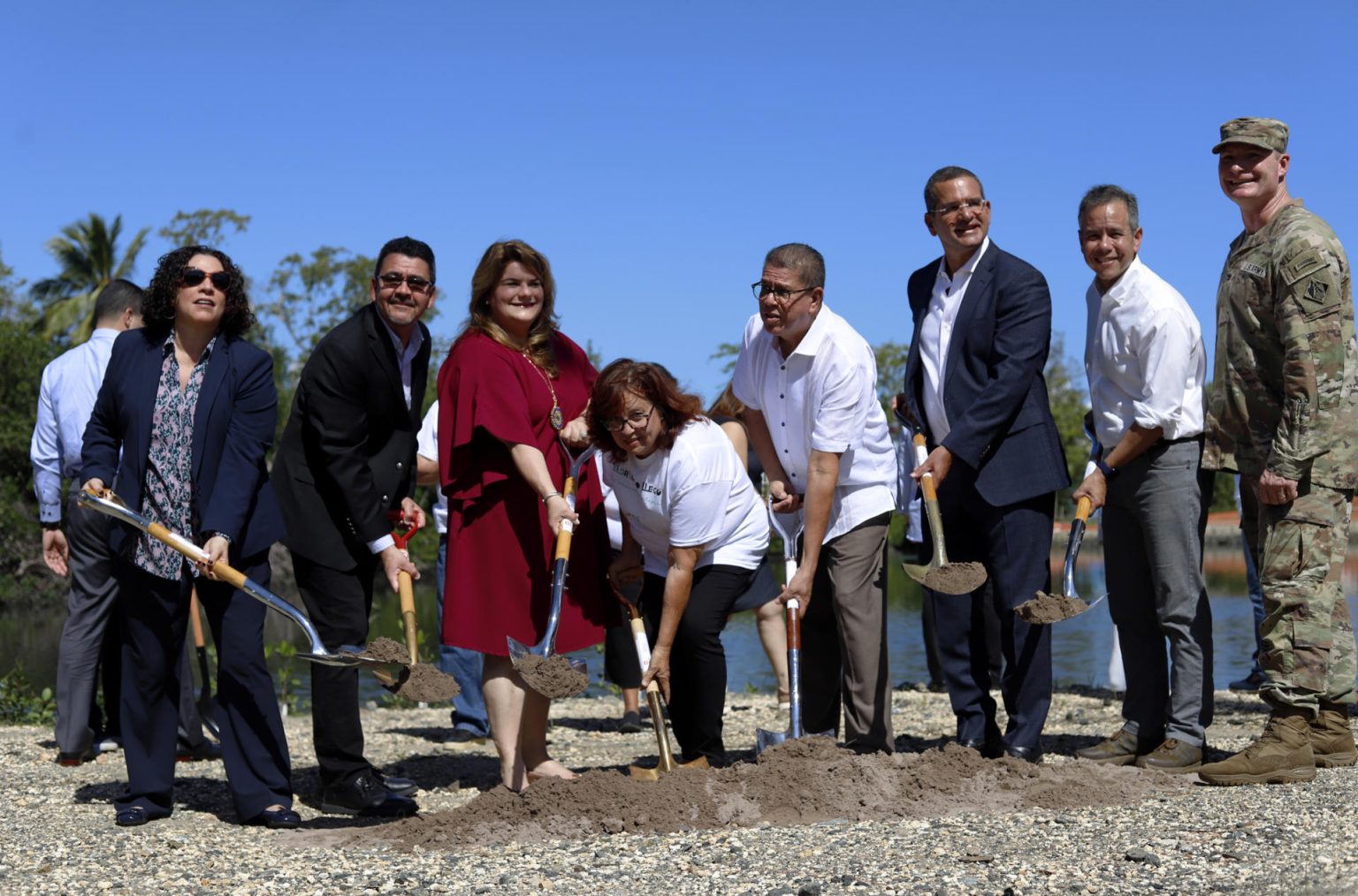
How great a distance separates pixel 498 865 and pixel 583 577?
125cm

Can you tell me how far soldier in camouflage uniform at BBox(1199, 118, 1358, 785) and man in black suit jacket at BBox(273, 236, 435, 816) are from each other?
3.05m

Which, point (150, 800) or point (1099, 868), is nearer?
point (1099, 868)

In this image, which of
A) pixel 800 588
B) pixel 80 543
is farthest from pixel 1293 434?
pixel 80 543

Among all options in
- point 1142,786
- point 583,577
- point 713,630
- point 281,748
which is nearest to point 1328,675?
point 1142,786

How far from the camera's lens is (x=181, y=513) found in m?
4.87

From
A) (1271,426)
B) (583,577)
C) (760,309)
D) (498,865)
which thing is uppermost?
(760,309)

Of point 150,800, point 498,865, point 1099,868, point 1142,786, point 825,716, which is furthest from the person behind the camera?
point 825,716

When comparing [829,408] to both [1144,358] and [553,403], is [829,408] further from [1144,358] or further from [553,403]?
[1144,358]

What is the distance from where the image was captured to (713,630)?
5145 millimetres

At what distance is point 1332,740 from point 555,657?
2813 mm

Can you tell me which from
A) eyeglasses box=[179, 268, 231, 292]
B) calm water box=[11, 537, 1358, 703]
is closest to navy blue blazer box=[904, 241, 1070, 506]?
eyeglasses box=[179, 268, 231, 292]

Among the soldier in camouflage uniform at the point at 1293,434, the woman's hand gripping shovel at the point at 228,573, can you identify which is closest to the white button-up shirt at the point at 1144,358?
the soldier in camouflage uniform at the point at 1293,434

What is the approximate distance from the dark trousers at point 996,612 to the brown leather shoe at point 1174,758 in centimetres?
42

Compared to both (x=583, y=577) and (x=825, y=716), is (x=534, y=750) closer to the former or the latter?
(x=583, y=577)
